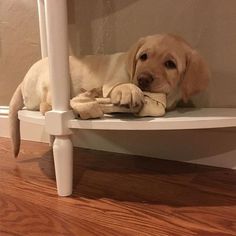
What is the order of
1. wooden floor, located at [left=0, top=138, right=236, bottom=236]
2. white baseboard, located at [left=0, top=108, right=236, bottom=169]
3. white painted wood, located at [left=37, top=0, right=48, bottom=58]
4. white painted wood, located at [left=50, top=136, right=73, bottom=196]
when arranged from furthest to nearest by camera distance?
1. white painted wood, located at [left=37, top=0, right=48, bottom=58]
2. white baseboard, located at [left=0, top=108, right=236, bottom=169]
3. white painted wood, located at [left=50, top=136, right=73, bottom=196]
4. wooden floor, located at [left=0, top=138, right=236, bottom=236]

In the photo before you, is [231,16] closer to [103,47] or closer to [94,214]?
[103,47]

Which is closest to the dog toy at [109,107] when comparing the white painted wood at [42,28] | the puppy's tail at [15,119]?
the puppy's tail at [15,119]

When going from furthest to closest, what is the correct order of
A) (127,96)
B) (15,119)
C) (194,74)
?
(15,119) → (194,74) → (127,96)

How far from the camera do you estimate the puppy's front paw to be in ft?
2.39

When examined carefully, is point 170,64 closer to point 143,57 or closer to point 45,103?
point 143,57

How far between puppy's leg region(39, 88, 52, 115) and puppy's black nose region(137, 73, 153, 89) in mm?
242

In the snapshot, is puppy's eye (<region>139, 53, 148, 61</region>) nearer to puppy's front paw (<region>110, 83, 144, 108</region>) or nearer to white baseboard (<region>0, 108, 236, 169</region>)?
puppy's front paw (<region>110, 83, 144, 108</region>)

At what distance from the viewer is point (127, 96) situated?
727 millimetres

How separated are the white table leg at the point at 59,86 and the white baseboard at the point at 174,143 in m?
0.35

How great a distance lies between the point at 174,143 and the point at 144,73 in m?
0.34

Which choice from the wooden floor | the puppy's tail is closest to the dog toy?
the wooden floor

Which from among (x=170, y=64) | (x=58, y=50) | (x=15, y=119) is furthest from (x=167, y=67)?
(x=15, y=119)

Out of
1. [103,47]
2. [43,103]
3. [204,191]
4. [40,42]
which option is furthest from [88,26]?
[204,191]

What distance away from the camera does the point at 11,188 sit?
2.94ft
